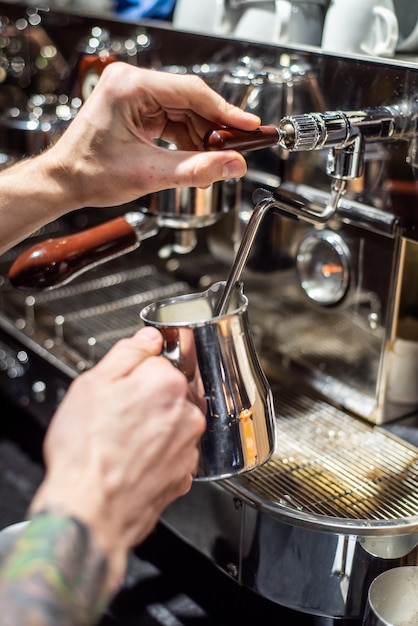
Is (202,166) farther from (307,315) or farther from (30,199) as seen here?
(307,315)

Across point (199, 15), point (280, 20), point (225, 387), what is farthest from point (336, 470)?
point (199, 15)

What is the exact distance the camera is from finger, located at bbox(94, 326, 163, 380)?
500mm

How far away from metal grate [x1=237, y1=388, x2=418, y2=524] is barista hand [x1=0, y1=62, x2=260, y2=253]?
0.29 metres

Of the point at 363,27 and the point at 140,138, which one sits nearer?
the point at 140,138

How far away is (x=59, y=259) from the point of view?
769 mm

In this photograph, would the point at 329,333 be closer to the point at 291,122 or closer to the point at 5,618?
the point at 291,122

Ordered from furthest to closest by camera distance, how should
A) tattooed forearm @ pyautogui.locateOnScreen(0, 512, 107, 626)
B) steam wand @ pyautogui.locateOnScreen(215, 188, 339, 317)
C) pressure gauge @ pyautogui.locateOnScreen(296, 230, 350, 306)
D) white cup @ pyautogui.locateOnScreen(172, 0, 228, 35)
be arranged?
white cup @ pyautogui.locateOnScreen(172, 0, 228, 35), pressure gauge @ pyautogui.locateOnScreen(296, 230, 350, 306), steam wand @ pyautogui.locateOnScreen(215, 188, 339, 317), tattooed forearm @ pyautogui.locateOnScreen(0, 512, 107, 626)

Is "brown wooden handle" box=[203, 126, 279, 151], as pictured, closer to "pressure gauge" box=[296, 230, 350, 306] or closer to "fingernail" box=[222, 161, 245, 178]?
"fingernail" box=[222, 161, 245, 178]

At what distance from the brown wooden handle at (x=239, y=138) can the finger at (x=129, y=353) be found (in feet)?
0.58

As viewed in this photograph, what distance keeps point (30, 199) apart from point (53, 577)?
454 mm

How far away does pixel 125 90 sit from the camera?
67cm

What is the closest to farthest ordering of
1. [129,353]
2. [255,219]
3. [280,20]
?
[129,353] < [255,219] < [280,20]

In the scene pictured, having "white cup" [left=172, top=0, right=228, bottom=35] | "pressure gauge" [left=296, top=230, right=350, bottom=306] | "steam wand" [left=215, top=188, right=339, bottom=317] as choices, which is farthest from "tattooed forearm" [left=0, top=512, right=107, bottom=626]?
"white cup" [left=172, top=0, right=228, bottom=35]

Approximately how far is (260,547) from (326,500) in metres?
0.07
